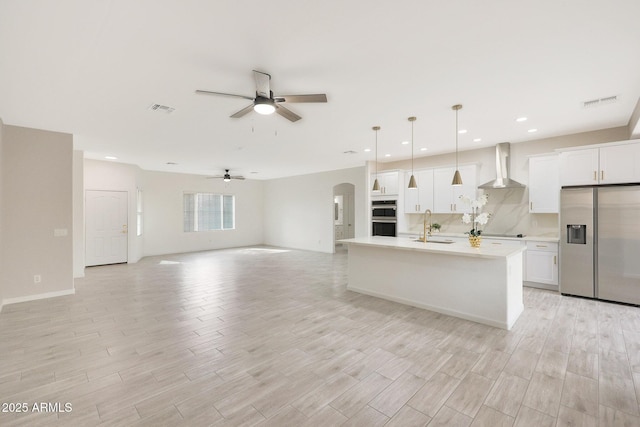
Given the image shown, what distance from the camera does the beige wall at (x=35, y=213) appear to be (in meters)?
4.47

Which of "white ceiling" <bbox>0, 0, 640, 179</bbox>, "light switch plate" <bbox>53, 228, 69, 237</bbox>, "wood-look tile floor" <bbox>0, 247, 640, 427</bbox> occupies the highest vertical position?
"white ceiling" <bbox>0, 0, 640, 179</bbox>

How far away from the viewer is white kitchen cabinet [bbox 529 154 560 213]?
17.2 ft

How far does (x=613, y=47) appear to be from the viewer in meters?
2.50

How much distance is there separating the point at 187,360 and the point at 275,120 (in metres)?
3.35

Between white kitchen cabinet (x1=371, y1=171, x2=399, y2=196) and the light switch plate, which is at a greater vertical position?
white kitchen cabinet (x1=371, y1=171, x2=399, y2=196)

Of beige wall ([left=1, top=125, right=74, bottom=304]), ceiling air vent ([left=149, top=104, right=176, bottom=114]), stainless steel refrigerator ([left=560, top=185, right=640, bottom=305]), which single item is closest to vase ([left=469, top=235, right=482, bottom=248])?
stainless steel refrigerator ([left=560, top=185, right=640, bottom=305])

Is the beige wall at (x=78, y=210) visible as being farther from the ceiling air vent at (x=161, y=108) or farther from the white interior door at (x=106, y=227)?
the ceiling air vent at (x=161, y=108)

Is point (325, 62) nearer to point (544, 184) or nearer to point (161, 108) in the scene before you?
point (161, 108)

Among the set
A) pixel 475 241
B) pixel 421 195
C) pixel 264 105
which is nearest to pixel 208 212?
pixel 421 195

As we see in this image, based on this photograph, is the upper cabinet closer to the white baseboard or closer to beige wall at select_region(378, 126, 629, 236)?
beige wall at select_region(378, 126, 629, 236)

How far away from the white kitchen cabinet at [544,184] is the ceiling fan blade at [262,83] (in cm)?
529

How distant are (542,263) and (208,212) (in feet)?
33.5

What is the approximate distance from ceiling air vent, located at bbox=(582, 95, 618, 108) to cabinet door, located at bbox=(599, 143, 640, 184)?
3.89ft

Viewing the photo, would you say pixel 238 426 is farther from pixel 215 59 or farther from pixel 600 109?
pixel 600 109
